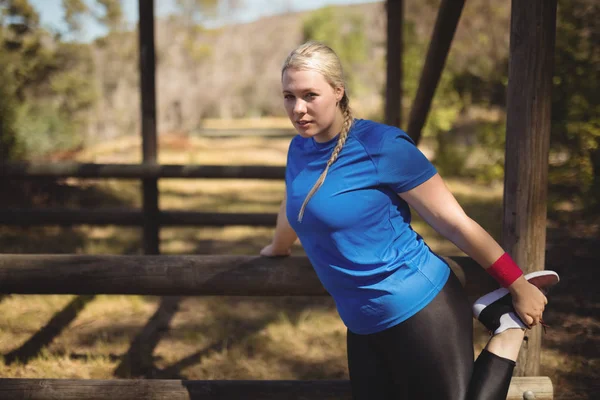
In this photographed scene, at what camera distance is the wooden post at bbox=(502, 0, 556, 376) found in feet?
7.00

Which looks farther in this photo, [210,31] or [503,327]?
[210,31]

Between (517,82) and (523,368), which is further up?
(517,82)

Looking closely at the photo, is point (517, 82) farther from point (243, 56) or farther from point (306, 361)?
point (243, 56)

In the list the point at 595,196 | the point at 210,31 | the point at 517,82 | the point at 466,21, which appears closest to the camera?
the point at 517,82

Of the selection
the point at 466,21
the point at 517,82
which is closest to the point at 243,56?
the point at 466,21

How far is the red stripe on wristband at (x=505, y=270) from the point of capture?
179 cm

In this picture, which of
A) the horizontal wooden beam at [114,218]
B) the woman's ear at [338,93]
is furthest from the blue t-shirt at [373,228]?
the horizontal wooden beam at [114,218]

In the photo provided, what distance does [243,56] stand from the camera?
42.6 m

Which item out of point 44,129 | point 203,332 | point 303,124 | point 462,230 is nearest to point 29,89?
point 44,129

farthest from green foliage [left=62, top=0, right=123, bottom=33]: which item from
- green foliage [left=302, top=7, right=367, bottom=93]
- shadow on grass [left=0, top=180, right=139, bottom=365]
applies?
green foliage [left=302, top=7, right=367, bottom=93]

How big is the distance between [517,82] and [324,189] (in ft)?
3.08

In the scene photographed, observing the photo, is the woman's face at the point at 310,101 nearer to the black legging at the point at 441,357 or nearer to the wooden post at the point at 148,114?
the black legging at the point at 441,357

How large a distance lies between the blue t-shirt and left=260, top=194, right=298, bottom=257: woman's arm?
0.42 m

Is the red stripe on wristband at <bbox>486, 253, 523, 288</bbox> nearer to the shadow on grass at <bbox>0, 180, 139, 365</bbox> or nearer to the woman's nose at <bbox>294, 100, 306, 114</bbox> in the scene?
the woman's nose at <bbox>294, 100, 306, 114</bbox>
